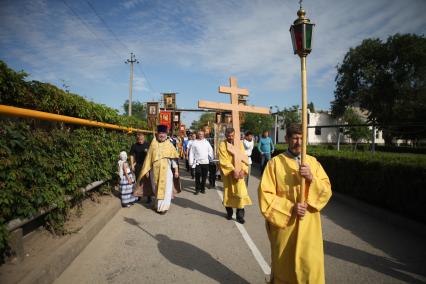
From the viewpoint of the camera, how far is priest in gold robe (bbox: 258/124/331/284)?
2.61 m

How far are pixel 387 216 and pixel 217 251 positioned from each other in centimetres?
415

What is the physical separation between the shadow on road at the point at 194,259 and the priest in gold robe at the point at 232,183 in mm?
1534

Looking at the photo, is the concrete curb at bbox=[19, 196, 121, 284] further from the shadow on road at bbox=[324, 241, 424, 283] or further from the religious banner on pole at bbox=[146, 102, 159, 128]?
the religious banner on pole at bbox=[146, 102, 159, 128]

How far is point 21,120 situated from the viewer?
366 cm

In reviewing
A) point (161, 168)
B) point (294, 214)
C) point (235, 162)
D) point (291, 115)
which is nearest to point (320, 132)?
point (291, 115)

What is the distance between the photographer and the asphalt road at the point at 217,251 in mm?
3641

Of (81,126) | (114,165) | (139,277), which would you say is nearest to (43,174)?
(139,277)

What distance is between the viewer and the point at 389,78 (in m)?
37.9

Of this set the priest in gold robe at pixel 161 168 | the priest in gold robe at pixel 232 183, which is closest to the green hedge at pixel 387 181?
the priest in gold robe at pixel 232 183

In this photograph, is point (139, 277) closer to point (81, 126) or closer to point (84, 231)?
point (84, 231)

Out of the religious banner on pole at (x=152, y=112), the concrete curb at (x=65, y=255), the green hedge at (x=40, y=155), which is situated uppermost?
the religious banner on pole at (x=152, y=112)

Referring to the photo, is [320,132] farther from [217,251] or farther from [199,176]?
[217,251]

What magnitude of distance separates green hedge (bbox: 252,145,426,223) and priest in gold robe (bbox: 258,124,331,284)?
3.98m

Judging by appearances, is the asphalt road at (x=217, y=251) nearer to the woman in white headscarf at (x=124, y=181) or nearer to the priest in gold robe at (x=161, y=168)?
the priest in gold robe at (x=161, y=168)
